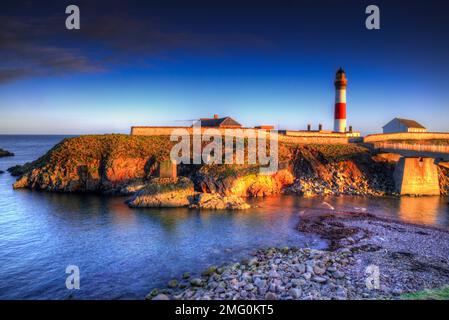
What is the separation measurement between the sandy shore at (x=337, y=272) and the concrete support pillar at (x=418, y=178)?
19.1 m

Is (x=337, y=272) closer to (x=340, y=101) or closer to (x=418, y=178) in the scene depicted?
(x=418, y=178)

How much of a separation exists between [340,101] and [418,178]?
2074 centimetres

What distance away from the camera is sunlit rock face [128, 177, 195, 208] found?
34406mm

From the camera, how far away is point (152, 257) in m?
20.5

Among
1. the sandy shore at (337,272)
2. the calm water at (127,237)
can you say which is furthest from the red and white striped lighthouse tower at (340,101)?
the sandy shore at (337,272)

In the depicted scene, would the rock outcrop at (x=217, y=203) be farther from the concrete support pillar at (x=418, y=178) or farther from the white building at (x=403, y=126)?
the white building at (x=403, y=126)

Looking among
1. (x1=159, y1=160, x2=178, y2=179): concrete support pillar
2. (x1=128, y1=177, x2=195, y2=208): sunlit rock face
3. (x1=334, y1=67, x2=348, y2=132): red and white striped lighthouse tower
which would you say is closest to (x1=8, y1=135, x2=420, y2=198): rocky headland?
(x1=159, y1=160, x2=178, y2=179): concrete support pillar

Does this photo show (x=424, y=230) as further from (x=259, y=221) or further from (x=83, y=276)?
(x=83, y=276)

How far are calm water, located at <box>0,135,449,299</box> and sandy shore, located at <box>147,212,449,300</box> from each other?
6.27 feet

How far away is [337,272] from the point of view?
16.3m

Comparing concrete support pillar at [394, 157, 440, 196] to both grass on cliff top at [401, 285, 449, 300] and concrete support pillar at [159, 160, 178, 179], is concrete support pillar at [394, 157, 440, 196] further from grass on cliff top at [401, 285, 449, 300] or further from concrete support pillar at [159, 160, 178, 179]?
concrete support pillar at [159, 160, 178, 179]

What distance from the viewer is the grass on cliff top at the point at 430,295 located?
1359cm

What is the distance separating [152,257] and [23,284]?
287 inches
